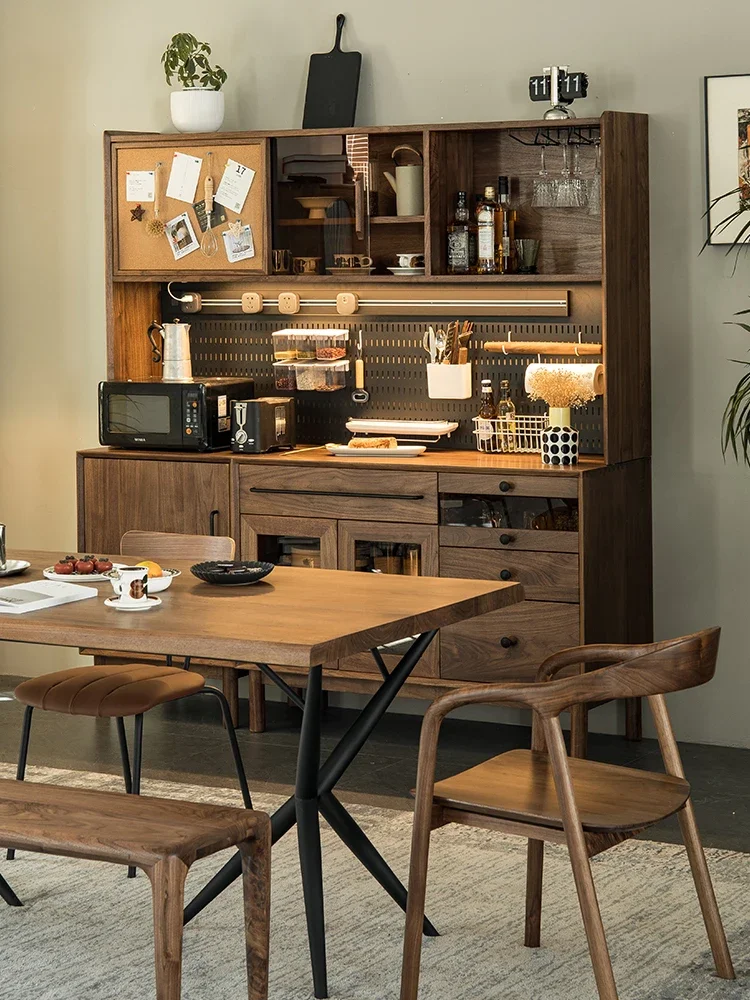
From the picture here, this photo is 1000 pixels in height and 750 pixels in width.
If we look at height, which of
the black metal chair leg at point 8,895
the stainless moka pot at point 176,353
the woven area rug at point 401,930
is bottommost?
the woven area rug at point 401,930

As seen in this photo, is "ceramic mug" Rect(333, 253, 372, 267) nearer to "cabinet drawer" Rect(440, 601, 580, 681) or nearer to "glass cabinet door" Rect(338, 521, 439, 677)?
"glass cabinet door" Rect(338, 521, 439, 677)

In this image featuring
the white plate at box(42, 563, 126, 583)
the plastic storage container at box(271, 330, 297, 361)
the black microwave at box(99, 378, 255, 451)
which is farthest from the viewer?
the plastic storage container at box(271, 330, 297, 361)

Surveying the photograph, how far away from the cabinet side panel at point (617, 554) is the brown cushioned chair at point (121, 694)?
1.45 m

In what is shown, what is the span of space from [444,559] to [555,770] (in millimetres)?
2329

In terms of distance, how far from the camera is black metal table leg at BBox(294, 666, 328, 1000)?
3.21m

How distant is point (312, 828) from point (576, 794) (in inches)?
24.6

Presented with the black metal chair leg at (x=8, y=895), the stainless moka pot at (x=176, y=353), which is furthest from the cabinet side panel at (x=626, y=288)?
the black metal chair leg at (x=8, y=895)

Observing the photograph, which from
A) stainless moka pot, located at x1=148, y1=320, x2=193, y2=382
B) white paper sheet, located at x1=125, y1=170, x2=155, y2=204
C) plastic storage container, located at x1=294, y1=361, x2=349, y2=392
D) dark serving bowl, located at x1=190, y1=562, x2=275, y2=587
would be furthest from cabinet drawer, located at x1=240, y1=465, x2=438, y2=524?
dark serving bowl, located at x1=190, y1=562, x2=275, y2=587

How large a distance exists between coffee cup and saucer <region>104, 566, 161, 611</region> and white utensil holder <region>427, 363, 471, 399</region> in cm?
233

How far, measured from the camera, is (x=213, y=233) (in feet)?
18.1

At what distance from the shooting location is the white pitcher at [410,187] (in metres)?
5.33

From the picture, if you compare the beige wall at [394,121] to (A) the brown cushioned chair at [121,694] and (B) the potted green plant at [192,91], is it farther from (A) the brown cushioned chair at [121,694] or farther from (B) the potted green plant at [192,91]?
(A) the brown cushioned chair at [121,694]

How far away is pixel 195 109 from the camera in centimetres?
562

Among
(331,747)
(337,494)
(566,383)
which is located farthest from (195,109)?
(331,747)
